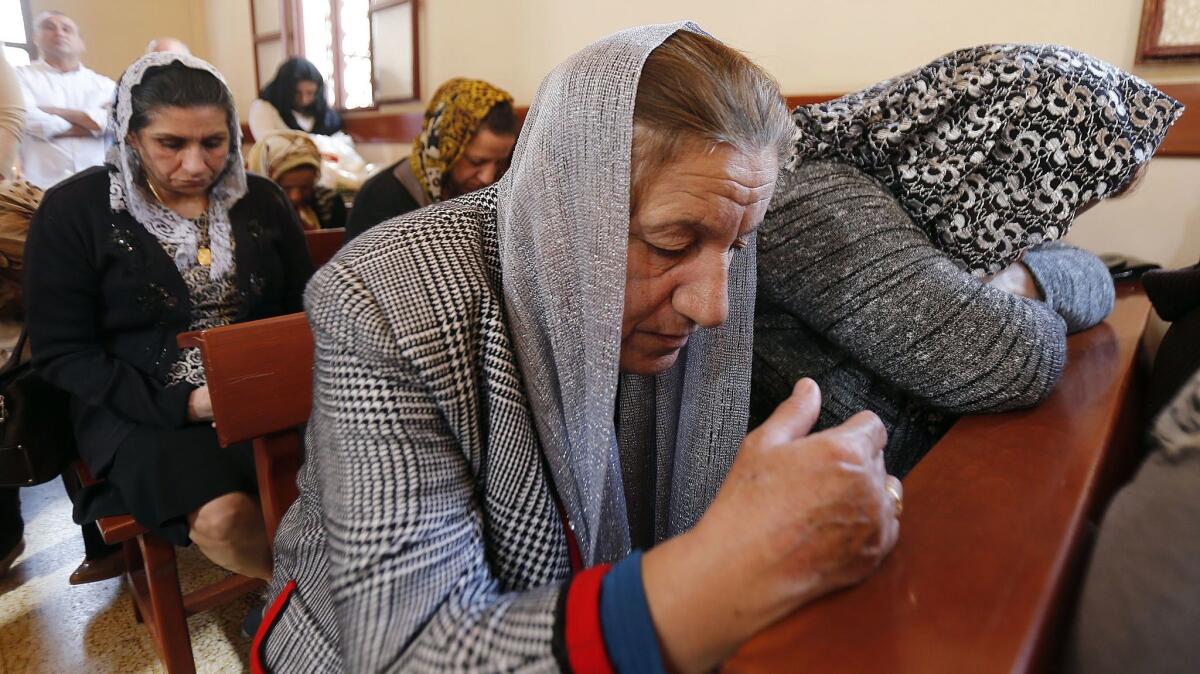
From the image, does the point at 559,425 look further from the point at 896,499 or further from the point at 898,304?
the point at 898,304

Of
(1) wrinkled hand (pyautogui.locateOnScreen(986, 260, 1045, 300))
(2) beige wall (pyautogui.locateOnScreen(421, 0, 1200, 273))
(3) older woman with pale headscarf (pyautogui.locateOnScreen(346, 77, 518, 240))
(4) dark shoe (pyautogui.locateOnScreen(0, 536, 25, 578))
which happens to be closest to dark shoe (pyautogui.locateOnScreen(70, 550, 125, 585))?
(4) dark shoe (pyautogui.locateOnScreen(0, 536, 25, 578))

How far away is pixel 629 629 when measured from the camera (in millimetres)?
502

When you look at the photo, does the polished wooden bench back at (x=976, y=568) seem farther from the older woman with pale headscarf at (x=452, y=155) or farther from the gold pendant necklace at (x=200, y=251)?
the older woman with pale headscarf at (x=452, y=155)

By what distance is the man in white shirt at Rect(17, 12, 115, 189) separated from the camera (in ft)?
10.9

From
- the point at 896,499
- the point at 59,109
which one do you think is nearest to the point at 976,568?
the point at 896,499

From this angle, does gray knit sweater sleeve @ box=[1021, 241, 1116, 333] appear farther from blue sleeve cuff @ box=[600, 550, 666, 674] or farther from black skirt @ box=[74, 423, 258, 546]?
black skirt @ box=[74, 423, 258, 546]

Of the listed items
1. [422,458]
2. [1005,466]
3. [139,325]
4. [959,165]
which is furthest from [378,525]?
[139,325]

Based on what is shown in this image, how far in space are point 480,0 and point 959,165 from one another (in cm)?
288

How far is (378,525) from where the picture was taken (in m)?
0.57

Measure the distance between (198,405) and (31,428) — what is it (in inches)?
16.3

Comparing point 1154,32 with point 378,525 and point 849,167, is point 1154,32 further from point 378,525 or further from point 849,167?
point 378,525

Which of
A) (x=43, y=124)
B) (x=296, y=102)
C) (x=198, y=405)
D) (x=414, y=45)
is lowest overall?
(x=198, y=405)

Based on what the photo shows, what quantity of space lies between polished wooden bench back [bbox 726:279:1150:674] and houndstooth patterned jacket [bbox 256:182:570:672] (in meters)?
0.21

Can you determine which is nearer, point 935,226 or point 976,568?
point 976,568
